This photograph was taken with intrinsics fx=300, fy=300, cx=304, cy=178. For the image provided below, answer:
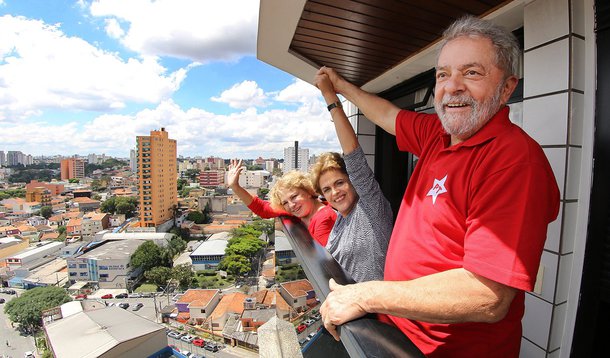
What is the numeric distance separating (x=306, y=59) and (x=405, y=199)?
1957 mm

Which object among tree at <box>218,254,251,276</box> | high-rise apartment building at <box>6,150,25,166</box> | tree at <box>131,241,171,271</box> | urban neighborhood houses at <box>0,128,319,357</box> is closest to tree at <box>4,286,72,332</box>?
urban neighborhood houses at <box>0,128,319,357</box>

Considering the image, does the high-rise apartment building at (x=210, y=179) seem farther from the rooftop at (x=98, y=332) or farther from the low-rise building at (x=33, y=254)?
the rooftop at (x=98, y=332)

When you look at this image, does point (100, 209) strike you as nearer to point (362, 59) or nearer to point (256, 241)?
point (256, 241)

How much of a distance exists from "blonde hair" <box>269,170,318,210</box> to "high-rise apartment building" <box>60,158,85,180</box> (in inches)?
3783

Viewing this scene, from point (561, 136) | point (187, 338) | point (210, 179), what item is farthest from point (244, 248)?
point (210, 179)

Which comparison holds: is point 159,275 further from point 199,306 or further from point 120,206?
point 120,206

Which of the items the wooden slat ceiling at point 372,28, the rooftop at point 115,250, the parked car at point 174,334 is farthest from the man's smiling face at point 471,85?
the rooftop at point 115,250

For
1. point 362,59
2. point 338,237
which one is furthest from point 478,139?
point 362,59

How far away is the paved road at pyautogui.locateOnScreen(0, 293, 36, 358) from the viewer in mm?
21172

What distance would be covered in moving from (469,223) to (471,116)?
30 centimetres

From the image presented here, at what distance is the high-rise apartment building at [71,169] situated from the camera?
77.1 m

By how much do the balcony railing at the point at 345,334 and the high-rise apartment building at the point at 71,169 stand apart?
97062mm

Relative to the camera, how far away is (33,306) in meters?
22.5

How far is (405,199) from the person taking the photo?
0.89 meters
